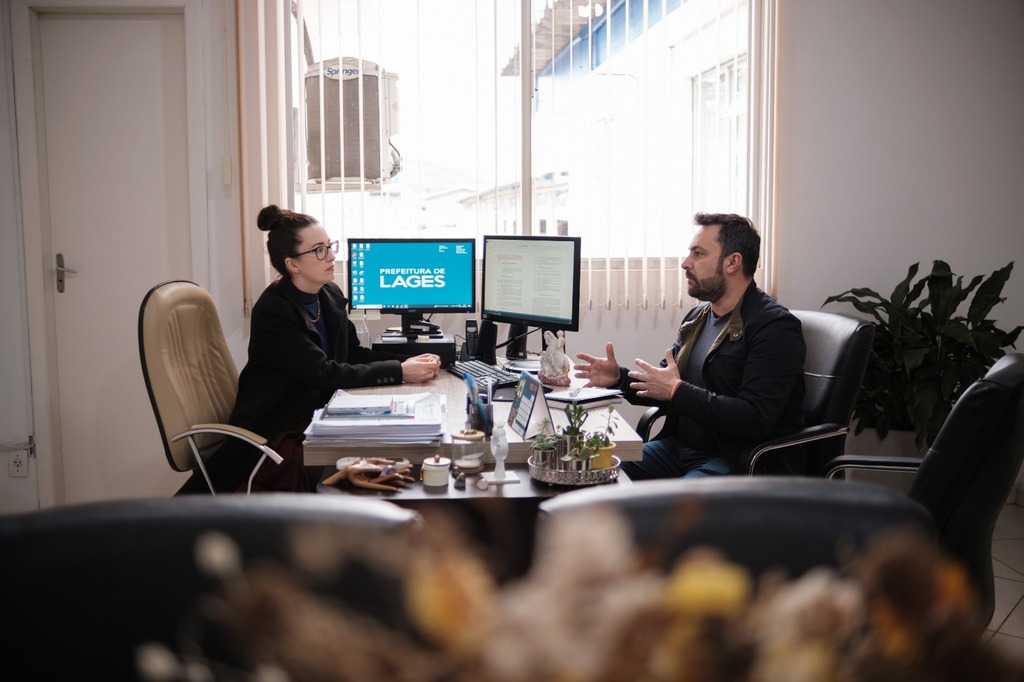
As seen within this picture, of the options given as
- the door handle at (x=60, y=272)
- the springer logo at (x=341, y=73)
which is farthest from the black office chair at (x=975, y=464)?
the door handle at (x=60, y=272)

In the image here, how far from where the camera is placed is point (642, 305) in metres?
4.12

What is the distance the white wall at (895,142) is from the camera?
4062 mm

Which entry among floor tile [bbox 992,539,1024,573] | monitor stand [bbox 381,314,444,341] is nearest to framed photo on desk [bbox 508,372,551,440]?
monitor stand [bbox 381,314,444,341]

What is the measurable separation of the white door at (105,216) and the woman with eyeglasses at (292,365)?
1.10 m

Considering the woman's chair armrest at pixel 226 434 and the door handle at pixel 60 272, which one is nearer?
the woman's chair armrest at pixel 226 434

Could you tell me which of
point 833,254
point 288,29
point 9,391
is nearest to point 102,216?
point 9,391

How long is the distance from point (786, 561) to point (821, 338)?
198cm

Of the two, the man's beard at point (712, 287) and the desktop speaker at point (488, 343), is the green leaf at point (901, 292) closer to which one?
the man's beard at point (712, 287)

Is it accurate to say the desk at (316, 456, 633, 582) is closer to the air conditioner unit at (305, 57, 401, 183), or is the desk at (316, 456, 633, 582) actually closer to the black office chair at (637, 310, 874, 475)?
the black office chair at (637, 310, 874, 475)

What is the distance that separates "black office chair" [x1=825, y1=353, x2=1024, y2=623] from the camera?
1.56 m

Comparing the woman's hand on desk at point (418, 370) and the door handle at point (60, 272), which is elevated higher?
the door handle at point (60, 272)

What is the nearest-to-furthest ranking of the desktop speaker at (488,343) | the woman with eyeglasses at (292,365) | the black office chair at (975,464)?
the black office chair at (975,464)
the woman with eyeglasses at (292,365)
the desktop speaker at (488,343)

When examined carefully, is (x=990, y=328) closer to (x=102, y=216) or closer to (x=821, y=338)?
(x=821, y=338)

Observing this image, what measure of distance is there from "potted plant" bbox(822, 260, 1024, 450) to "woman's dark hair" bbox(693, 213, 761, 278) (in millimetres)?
1172
